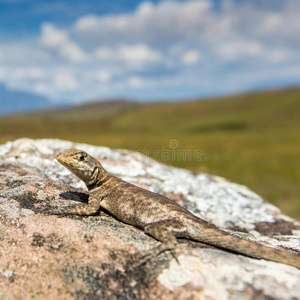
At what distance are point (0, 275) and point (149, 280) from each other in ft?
6.77

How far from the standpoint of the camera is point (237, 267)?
3.91 meters

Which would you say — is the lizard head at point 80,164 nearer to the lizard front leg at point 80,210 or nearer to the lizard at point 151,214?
the lizard at point 151,214

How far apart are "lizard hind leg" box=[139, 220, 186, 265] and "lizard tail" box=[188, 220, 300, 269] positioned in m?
0.21

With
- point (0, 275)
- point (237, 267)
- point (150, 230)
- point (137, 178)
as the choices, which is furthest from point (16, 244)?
point (137, 178)

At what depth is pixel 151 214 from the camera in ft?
17.1

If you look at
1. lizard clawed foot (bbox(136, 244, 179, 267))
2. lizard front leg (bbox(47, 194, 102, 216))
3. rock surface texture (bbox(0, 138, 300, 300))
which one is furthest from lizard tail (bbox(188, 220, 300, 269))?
lizard front leg (bbox(47, 194, 102, 216))

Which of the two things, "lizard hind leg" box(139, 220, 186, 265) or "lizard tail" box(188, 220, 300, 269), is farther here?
"lizard hind leg" box(139, 220, 186, 265)

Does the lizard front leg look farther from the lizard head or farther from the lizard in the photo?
the lizard head

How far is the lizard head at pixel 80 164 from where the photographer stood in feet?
18.9

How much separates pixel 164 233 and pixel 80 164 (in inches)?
95.7

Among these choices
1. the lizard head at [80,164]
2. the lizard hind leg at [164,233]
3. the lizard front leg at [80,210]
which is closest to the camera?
the lizard hind leg at [164,233]

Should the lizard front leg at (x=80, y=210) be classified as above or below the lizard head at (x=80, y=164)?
below

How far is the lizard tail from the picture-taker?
13.6 ft

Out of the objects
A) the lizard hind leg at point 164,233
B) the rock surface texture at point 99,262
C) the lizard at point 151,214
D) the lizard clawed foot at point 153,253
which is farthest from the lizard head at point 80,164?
the lizard clawed foot at point 153,253
